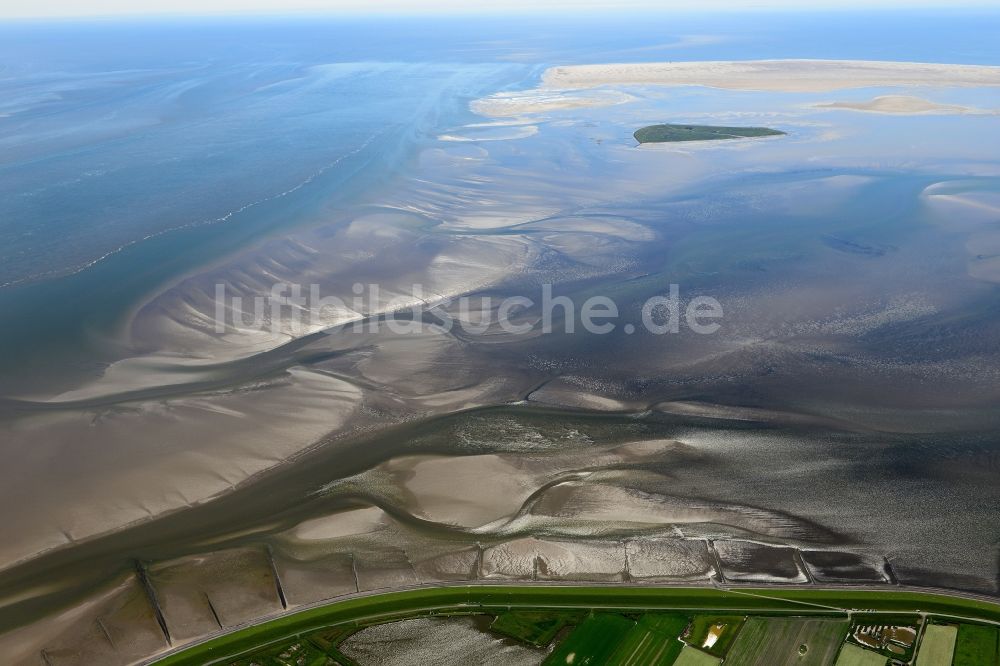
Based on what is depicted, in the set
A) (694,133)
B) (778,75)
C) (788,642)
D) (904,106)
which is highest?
(778,75)

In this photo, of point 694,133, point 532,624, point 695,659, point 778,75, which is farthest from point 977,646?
point 778,75

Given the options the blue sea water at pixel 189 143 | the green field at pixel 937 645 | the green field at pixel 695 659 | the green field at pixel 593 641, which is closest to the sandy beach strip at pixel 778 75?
the blue sea water at pixel 189 143

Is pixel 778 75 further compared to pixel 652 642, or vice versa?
pixel 778 75

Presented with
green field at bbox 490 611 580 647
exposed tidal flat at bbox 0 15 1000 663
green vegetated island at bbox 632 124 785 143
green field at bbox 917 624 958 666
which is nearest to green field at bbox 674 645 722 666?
exposed tidal flat at bbox 0 15 1000 663

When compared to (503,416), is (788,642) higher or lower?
lower

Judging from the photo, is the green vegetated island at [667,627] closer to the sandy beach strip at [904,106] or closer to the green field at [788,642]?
the green field at [788,642]

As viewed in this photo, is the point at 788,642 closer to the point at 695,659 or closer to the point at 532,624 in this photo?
the point at 695,659
